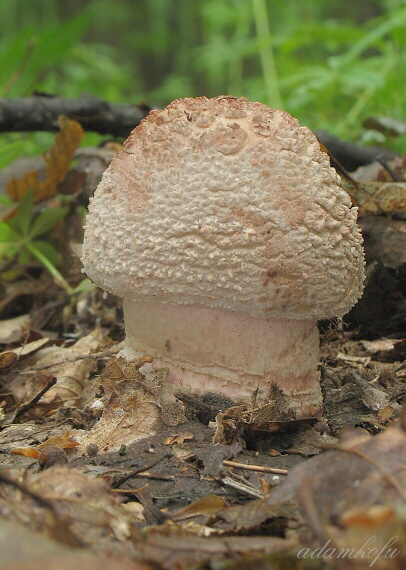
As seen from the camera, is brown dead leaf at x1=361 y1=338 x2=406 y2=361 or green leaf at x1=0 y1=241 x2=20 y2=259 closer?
brown dead leaf at x1=361 y1=338 x2=406 y2=361

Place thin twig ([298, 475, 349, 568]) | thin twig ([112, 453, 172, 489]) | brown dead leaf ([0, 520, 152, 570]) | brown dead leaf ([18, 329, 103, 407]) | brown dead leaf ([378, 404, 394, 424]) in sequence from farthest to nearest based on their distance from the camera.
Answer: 1. brown dead leaf ([18, 329, 103, 407])
2. brown dead leaf ([378, 404, 394, 424])
3. thin twig ([112, 453, 172, 489])
4. thin twig ([298, 475, 349, 568])
5. brown dead leaf ([0, 520, 152, 570])

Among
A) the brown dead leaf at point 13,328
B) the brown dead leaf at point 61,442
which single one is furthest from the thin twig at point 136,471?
the brown dead leaf at point 13,328

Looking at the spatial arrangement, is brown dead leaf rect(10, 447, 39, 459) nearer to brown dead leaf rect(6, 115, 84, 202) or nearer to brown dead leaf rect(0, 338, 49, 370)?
brown dead leaf rect(0, 338, 49, 370)

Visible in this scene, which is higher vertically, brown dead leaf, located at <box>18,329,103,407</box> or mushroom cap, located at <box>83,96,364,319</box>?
mushroom cap, located at <box>83,96,364,319</box>

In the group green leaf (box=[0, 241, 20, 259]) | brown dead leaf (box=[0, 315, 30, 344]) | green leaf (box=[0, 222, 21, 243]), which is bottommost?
brown dead leaf (box=[0, 315, 30, 344])

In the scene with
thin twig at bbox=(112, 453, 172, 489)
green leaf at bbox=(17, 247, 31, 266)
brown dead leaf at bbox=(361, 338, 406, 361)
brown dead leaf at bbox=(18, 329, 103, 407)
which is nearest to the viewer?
thin twig at bbox=(112, 453, 172, 489)

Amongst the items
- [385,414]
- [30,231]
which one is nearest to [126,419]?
[385,414]

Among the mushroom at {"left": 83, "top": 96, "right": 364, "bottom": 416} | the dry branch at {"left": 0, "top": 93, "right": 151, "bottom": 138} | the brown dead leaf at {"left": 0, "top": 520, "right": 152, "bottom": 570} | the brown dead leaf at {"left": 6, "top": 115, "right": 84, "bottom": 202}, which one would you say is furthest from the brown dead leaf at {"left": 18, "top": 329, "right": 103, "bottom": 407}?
the dry branch at {"left": 0, "top": 93, "right": 151, "bottom": 138}
